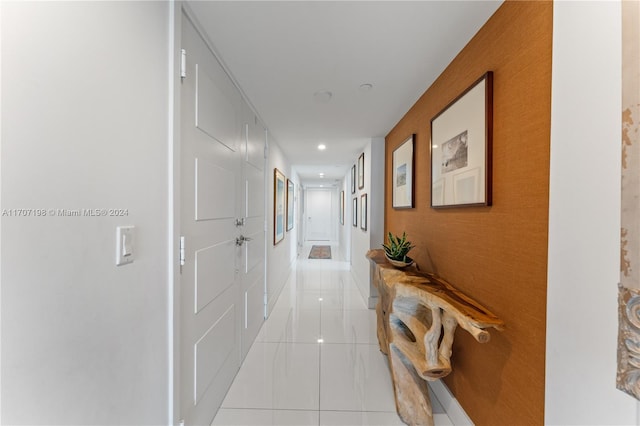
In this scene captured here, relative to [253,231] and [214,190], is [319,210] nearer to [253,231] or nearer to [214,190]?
[253,231]

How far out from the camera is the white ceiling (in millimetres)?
1247

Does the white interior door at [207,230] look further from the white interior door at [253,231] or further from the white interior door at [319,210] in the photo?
the white interior door at [319,210]

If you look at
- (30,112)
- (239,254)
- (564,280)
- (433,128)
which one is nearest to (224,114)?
(239,254)

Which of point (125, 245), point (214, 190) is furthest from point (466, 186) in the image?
point (125, 245)

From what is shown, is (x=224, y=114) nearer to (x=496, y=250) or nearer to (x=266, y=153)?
(x=266, y=153)

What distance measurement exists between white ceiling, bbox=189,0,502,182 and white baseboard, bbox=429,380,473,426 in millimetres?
2164

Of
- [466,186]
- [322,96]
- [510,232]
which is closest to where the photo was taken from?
[510,232]

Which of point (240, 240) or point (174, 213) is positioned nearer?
point (174, 213)

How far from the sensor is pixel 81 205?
0.74 meters

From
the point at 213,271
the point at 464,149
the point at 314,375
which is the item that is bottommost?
the point at 314,375

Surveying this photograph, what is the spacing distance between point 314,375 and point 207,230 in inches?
56.4


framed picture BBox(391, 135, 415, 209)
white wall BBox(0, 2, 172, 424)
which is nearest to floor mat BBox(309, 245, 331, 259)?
framed picture BBox(391, 135, 415, 209)

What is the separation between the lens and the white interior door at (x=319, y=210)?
419 inches

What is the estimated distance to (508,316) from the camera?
3.73ft
